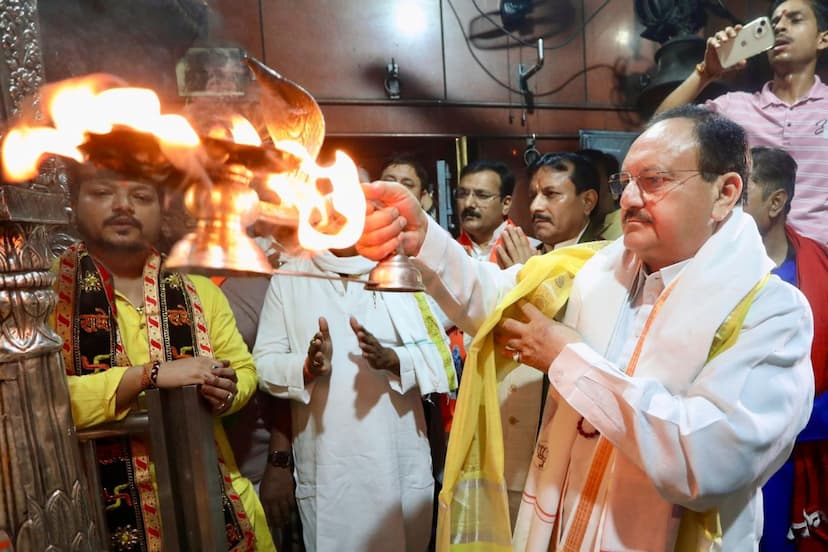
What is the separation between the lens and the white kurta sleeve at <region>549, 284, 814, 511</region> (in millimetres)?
1280

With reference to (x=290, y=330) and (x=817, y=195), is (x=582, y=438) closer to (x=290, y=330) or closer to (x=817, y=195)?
(x=290, y=330)

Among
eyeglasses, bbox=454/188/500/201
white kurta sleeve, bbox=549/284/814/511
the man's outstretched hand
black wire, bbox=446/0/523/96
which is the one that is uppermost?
black wire, bbox=446/0/523/96

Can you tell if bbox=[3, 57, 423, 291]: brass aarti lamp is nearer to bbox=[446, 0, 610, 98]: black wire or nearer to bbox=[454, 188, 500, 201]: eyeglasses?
bbox=[454, 188, 500, 201]: eyeglasses

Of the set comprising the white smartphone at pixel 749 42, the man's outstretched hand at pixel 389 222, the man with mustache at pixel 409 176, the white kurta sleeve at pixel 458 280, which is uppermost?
the white smartphone at pixel 749 42

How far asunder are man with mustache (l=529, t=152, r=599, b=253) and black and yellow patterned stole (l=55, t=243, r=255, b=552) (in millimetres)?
2229

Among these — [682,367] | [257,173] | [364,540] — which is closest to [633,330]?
[682,367]

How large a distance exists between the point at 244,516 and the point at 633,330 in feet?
5.60

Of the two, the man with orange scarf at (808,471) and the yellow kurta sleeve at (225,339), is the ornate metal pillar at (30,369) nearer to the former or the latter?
the yellow kurta sleeve at (225,339)

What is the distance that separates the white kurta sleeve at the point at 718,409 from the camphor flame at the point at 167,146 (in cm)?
84

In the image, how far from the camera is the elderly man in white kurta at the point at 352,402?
242 centimetres

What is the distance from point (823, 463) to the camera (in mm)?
→ 2484

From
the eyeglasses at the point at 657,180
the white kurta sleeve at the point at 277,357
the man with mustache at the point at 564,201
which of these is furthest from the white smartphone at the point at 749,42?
the white kurta sleeve at the point at 277,357

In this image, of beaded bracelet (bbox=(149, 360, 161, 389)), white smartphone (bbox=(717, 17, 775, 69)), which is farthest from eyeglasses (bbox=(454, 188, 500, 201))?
beaded bracelet (bbox=(149, 360, 161, 389))

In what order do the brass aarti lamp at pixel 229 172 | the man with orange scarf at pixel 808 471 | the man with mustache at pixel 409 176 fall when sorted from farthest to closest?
1. the man with mustache at pixel 409 176
2. the man with orange scarf at pixel 808 471
3. the brass aarti lamp at pixel 229 172
